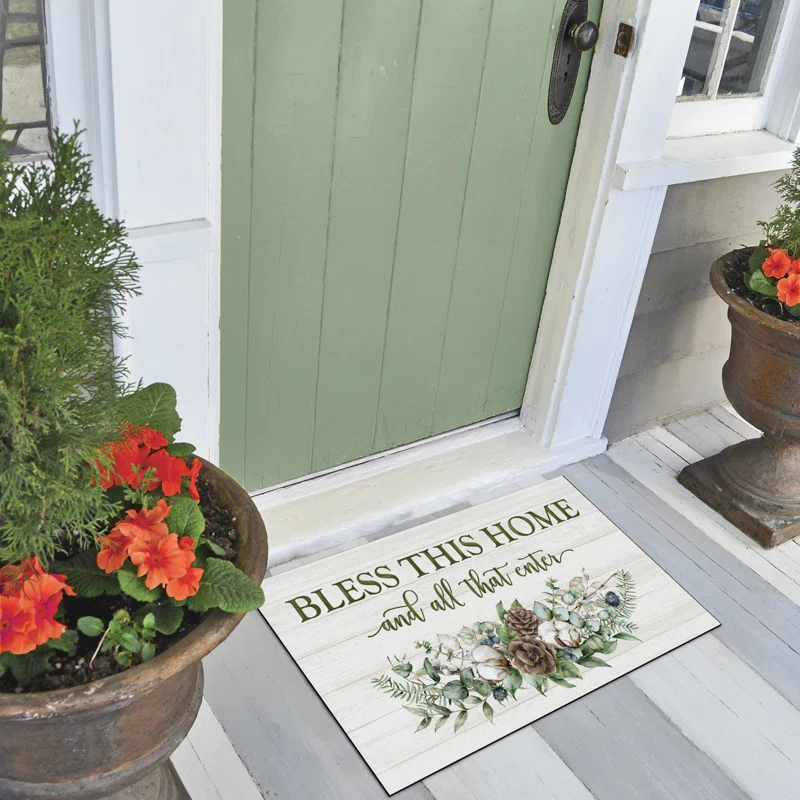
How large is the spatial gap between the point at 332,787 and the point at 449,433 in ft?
3.41

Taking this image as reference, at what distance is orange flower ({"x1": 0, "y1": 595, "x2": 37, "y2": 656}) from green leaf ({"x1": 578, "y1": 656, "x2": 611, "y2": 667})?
121 cm

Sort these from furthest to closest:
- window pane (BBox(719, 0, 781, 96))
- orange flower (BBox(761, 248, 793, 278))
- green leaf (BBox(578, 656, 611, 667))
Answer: window pane (BBox(719, 0, 781, 96)), orange flower (BBox(761, 248, 793, 278)), green leaf (BBox(578, 656, 611, 667))

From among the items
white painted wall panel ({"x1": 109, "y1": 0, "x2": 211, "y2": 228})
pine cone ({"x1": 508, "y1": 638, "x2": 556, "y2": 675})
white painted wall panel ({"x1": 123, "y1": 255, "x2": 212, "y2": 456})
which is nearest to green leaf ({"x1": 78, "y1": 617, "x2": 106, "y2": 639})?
white painted wall panel ({"x1": 123, "y1": 255, "x2": 212, "y2": 456})

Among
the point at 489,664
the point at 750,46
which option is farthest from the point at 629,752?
the point at 750,46

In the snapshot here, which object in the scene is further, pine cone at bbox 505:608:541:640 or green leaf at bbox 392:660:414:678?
pine cone at bbox 505:608:541:640

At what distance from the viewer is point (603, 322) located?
231 cm

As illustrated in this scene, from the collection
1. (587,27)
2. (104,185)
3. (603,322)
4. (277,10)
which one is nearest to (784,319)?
(603,322)

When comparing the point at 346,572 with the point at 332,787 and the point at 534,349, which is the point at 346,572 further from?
the point at 534,349

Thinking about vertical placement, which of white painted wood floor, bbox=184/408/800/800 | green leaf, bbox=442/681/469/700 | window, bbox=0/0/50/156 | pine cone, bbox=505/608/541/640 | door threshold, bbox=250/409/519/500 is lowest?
white painted wood floor, bbox=184/408/800/800

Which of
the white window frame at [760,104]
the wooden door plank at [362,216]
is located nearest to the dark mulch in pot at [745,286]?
the white window frame at [760,104]

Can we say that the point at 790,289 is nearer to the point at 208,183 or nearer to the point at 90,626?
the point at 208,183

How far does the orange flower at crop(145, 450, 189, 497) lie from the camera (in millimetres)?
1240

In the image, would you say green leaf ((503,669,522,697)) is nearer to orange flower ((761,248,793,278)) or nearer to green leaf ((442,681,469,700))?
green leaf ((442,681,469,700))

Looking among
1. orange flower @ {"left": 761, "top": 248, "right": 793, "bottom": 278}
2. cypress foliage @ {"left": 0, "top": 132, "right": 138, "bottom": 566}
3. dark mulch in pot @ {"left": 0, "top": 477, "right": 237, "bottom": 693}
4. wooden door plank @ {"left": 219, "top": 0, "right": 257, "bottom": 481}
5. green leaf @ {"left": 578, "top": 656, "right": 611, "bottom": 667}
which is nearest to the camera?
cypress foliage @ {"left": 0, "top": 132, "right": 138, "bottom": 566}
